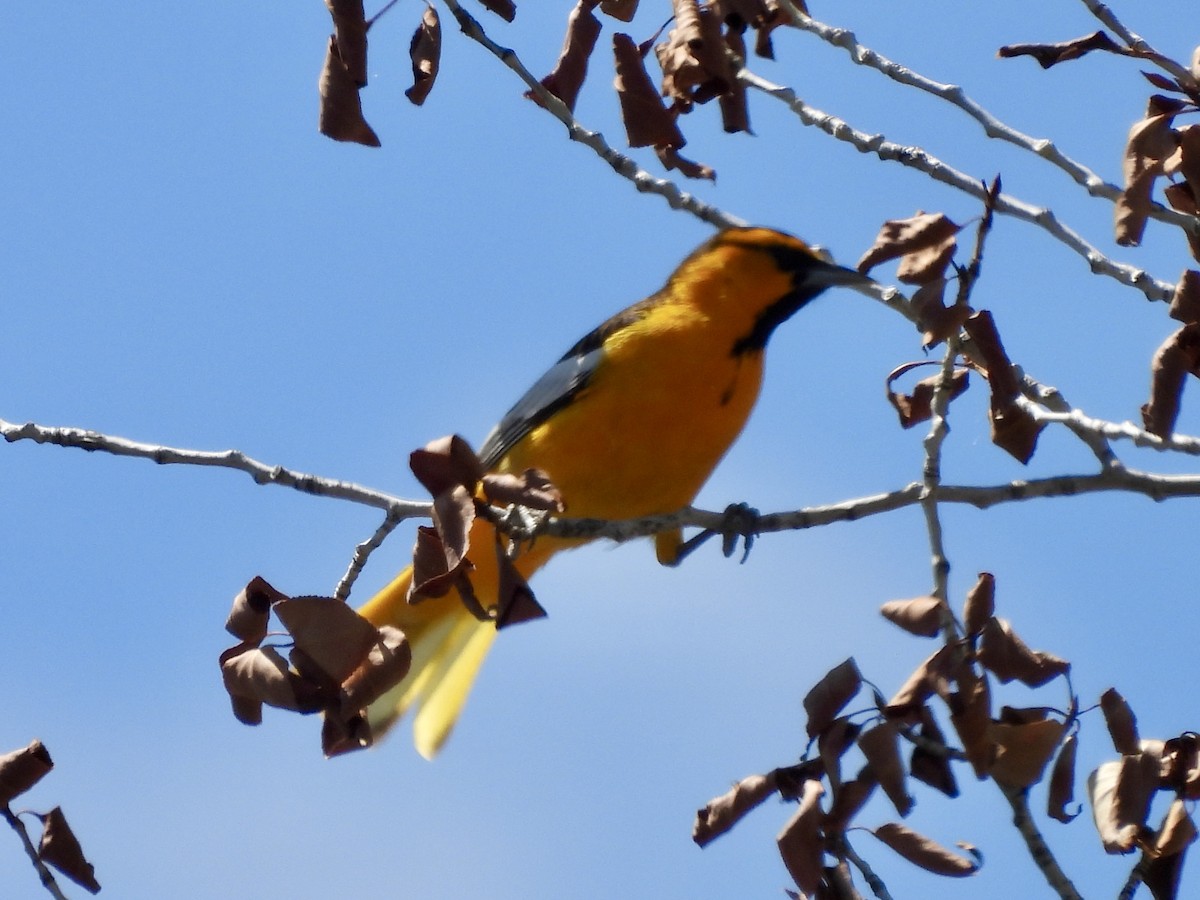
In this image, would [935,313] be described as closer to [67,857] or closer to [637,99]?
[637,99]

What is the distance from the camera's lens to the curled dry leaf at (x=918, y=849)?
3080 mm

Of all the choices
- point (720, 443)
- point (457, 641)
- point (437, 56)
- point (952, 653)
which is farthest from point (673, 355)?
point (952, 653)

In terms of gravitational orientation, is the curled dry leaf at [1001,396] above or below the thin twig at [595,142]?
below

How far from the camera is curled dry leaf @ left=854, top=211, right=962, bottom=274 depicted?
10.0ft

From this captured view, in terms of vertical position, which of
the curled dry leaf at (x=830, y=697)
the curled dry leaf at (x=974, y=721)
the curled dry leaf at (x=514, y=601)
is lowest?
the curled dry leaf at (x=974, y=721)

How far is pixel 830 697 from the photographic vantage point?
304 centimetres

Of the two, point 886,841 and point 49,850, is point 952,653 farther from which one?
point 49,850

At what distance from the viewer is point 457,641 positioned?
6391 mm

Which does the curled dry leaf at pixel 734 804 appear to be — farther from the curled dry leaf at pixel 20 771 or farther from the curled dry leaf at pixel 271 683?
the curled dry leaf at pixel 20 771

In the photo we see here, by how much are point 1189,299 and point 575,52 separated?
182cm

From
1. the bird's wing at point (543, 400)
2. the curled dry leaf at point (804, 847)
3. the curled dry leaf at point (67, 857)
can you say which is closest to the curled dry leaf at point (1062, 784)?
the curled dry leaf at point (804, 847)

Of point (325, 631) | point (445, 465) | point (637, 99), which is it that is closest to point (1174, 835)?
point (445, 465)

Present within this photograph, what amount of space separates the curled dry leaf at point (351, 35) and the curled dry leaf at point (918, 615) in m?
1.71

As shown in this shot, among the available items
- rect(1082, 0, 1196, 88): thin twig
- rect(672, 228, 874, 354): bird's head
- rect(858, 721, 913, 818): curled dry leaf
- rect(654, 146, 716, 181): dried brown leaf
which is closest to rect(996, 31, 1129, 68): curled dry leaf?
rect(1082, 0, 1196, 88): thin twig
